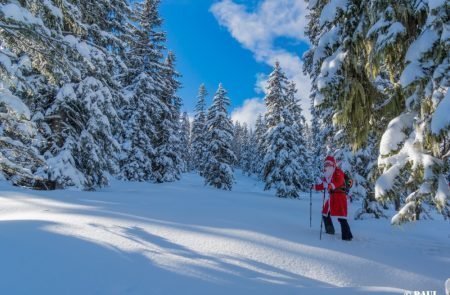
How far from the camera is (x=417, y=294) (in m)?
Answer: 4.30

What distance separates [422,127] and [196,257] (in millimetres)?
3737

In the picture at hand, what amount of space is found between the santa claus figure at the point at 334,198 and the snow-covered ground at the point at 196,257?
1.19 feet

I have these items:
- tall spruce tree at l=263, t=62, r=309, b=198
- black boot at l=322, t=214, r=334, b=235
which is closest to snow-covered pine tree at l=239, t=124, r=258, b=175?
tall spruce tree at l=263, t=62, r=309, b=198

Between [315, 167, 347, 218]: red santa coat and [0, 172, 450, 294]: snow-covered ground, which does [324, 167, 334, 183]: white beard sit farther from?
[0, 172, 450, 294]: snow-covered ground

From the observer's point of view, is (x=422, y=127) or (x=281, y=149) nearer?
(x=422, y=127)

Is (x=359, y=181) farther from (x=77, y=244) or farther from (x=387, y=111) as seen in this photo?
(x=77, y=244)

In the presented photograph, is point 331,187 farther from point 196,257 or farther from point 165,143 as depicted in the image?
point 165,143

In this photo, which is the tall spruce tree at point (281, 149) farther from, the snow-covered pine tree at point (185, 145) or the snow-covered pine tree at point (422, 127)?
the snow-covered pine tree at point (422, 127)

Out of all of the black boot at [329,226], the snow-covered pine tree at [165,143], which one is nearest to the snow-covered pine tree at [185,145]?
the snow-covered pine tree at [165,143]

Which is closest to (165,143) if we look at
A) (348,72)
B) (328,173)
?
(328,173)

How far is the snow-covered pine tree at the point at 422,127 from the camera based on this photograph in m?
4.23

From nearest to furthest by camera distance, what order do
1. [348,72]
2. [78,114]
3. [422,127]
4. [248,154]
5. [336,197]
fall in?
[422,127] < [348,72] < [336,197] < [78,114] < [248,154]

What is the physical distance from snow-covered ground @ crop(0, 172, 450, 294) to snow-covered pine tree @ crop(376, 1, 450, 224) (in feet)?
4.32

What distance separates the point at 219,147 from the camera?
114ft
